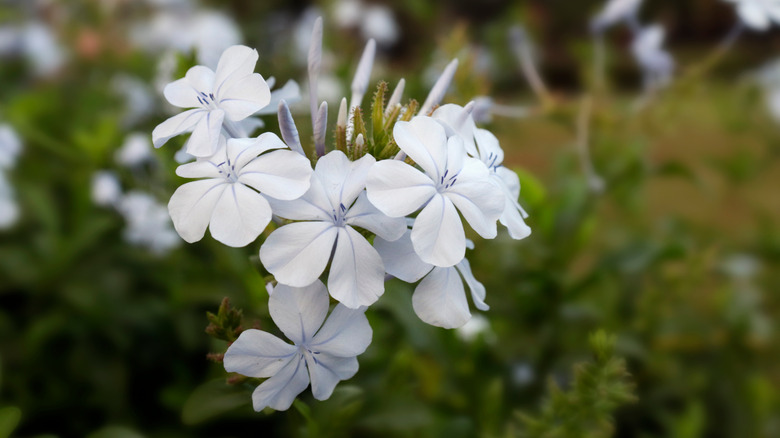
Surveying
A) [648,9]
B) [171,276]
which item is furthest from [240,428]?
[648,9]

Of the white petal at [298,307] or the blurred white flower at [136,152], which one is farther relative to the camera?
the blurred white flower at [136,152]

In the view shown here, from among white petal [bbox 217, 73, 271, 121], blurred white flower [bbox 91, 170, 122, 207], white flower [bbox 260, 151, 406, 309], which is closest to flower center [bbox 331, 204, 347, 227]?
white flower [bbox 260, 151, 406, 309]

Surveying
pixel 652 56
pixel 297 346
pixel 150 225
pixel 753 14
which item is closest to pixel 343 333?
pixel 297 346

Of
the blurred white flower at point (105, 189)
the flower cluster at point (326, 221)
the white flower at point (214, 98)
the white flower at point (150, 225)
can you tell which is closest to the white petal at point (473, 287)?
the flower cluster at point (326, 221)

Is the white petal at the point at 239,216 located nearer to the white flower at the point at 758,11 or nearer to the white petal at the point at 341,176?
the white petal at the point at 341,176

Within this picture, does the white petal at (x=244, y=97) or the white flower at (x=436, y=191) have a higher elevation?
the white petal at (x=244, y=97)

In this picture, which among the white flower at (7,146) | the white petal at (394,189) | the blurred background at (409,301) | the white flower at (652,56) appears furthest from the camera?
the white flower at (652,56)

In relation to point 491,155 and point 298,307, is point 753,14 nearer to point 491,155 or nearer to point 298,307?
point 491,155
